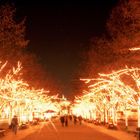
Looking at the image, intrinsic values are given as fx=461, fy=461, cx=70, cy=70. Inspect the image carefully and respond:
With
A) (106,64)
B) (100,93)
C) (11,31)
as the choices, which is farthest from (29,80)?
(11,31)

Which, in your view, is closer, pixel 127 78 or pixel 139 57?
pixel 139 57

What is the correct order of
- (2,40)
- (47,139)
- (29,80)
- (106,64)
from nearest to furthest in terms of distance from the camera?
1. (47,139)
2. (2,40)
3. (106,64)
4. (29,80)

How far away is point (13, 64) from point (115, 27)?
13557mm

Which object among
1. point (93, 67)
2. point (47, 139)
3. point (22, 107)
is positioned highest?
point (93, 67)

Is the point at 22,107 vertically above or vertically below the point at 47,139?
above

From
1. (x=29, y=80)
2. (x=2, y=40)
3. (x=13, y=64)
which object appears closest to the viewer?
(x=2, y=40)

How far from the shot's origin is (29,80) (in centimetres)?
7194

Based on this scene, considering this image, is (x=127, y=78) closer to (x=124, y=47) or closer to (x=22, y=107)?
(x=124, y=47)

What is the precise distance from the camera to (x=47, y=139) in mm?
35094

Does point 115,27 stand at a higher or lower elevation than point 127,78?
higher

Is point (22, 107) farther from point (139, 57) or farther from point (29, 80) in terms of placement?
point (139, 57)

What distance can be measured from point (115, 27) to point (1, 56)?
41.4ft

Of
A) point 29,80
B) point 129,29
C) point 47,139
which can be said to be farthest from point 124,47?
point 29,80

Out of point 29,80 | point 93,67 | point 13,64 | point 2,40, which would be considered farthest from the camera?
point 29,80
